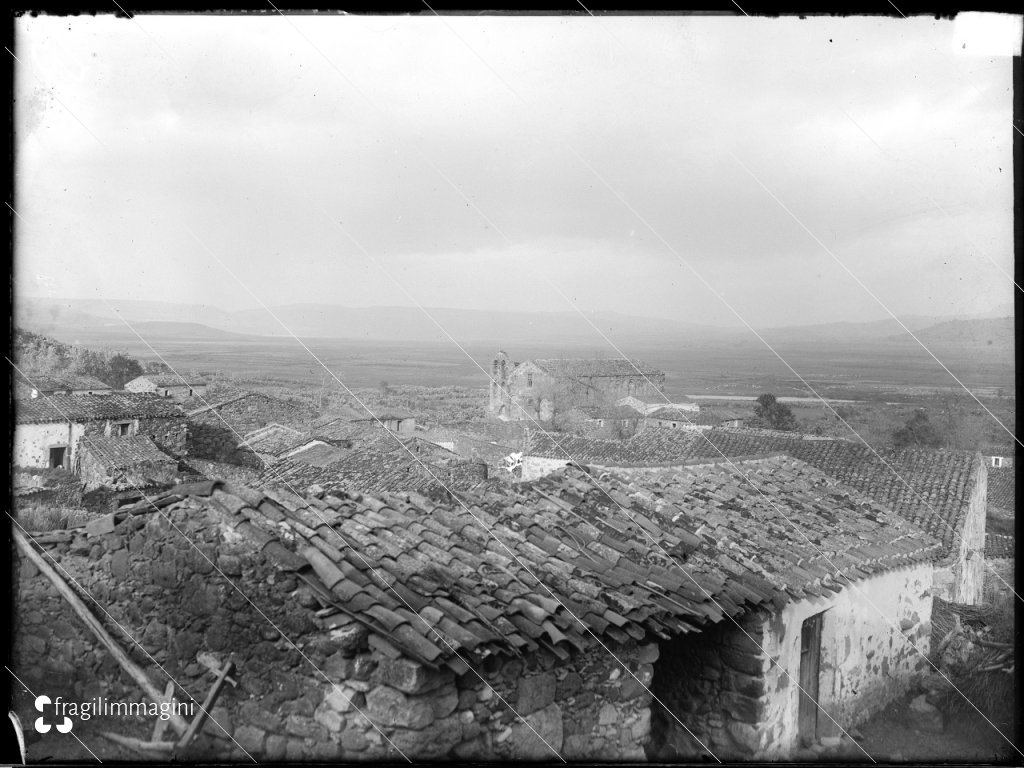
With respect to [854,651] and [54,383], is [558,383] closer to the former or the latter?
[854,651]

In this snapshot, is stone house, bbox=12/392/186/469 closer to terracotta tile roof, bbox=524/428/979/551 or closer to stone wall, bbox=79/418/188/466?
stone wall, bbox=79/418/188/466

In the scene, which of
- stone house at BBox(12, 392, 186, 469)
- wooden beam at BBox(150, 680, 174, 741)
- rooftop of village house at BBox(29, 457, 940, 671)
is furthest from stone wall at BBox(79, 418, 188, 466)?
wooden beam at BBox(150, 680, 174, 741)

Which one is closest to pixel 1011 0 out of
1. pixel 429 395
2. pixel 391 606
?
pixel 429 395

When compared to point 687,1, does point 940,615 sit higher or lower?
lower

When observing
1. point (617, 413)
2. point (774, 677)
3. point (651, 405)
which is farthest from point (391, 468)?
point (774, 677)

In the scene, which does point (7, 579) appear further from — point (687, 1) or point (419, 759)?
point (687, 1)
